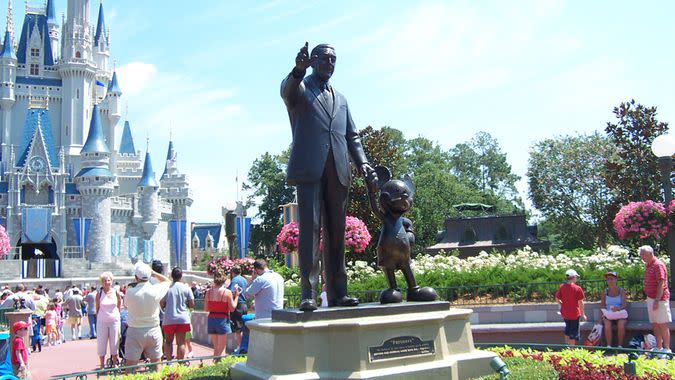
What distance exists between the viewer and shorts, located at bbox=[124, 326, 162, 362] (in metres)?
8.05

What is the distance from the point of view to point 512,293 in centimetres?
1327

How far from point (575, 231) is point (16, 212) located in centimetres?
4969

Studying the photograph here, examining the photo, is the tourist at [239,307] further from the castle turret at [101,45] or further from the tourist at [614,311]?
the castle turret at [101,45]

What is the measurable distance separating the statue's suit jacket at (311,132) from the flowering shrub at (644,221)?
6910 mm

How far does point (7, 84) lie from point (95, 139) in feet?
42.1

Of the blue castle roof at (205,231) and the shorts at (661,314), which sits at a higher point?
the blue castle roof at (205,231)

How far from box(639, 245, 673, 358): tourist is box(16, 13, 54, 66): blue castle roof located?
73405 mm

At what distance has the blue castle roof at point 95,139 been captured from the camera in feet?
208

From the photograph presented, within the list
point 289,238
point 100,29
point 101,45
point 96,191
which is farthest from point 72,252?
point 289,238

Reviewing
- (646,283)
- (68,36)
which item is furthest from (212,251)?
(646,283)

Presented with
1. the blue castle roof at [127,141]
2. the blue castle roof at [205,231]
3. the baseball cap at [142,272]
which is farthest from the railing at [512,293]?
the blue castle roof at [205,231]

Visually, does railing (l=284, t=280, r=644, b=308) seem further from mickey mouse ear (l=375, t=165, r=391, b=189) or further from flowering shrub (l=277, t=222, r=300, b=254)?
mickey mouse ear (l=375, t=165, r=391, b=189)

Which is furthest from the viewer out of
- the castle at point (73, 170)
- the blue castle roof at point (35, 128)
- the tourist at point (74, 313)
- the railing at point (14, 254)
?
the blue castle roof at point (35, 128)

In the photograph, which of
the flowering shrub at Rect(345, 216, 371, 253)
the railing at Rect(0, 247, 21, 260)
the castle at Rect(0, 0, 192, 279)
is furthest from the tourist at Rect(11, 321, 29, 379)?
the railing at Rect(0, 247, 21, 260)
